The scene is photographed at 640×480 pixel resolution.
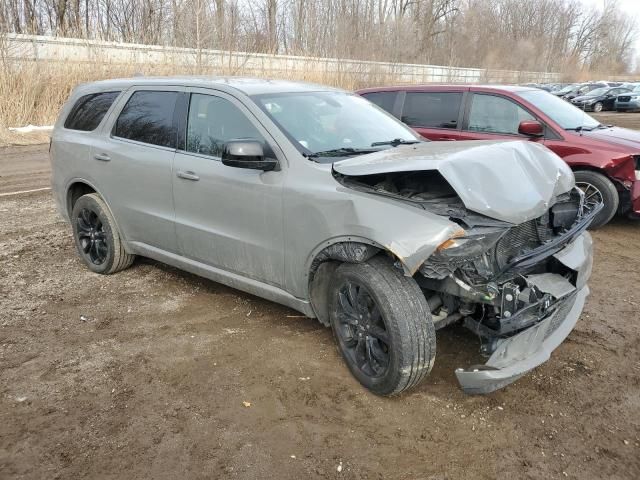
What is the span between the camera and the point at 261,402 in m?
3.18

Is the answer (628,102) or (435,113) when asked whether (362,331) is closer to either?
(435,113)

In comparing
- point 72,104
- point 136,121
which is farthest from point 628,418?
point 72,104

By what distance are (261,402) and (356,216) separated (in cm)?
122

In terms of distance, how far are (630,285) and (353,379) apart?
3.13 metres

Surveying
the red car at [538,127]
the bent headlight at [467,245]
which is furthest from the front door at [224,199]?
the red car at [538,127]

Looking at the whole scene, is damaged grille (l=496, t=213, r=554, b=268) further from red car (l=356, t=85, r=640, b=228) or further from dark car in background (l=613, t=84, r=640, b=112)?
dark car in background (l=613, t=84, r=640, b=112)

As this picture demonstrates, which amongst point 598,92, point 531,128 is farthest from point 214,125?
point 598,92

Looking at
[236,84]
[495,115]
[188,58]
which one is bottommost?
[188,58]

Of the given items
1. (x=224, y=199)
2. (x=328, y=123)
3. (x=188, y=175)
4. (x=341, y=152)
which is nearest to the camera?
(x=341, y=152)

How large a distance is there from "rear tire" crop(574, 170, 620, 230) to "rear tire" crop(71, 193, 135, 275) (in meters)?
5.28

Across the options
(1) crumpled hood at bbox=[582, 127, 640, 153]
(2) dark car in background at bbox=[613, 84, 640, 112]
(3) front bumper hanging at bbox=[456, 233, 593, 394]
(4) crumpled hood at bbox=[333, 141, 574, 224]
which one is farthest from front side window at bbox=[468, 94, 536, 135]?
(2) dark car in background at bbox=[613, 84, 640, 112]

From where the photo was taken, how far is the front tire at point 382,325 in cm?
296

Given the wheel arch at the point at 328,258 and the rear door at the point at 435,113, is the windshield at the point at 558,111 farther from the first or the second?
the wheel arch at the point at 328,258

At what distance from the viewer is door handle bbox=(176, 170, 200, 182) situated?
13.2ft
